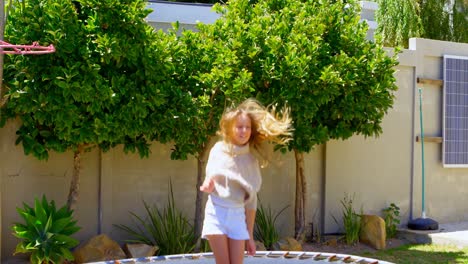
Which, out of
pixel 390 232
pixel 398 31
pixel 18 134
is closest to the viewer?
pixel 18 134

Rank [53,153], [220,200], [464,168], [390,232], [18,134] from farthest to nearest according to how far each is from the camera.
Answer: [464,168] < [390,232] < [53,153] < [18,134] < [220,200]

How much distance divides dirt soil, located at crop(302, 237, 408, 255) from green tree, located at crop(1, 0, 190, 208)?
2772 mm

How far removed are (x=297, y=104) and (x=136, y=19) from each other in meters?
2.11

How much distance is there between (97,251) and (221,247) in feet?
10.1

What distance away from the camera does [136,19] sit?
702 centimetres

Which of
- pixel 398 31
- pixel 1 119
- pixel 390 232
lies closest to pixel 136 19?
pixel 1 119

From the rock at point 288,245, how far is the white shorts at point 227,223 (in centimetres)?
378

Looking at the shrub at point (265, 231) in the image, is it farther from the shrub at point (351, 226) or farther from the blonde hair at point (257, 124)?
the blonde hair at point (257, 124)

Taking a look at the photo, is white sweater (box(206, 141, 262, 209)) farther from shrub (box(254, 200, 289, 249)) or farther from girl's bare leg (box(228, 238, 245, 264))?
shrub (box(254, 200, 289, 249))

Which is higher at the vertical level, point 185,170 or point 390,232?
point 185,170

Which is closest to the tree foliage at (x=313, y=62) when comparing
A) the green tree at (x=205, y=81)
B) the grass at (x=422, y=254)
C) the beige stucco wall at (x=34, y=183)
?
the green tree at (x=205, y=81)

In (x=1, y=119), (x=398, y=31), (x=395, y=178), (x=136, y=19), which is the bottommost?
(x=395, y=178)

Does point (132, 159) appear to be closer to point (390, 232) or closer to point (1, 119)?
point (1, 119)

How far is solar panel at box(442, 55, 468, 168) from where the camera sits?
1072 cm
